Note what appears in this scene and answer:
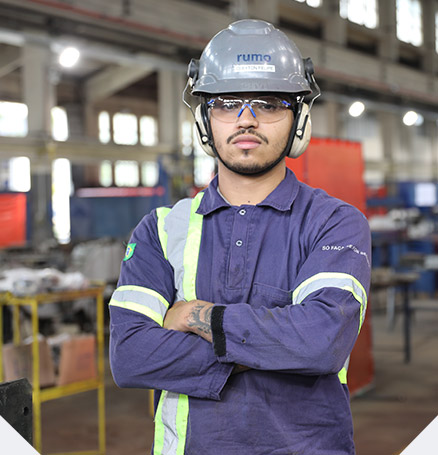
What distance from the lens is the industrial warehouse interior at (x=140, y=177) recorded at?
423 centimetres

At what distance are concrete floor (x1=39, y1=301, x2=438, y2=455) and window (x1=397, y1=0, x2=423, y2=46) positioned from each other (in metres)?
12.7

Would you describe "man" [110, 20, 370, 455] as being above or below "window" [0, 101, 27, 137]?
below

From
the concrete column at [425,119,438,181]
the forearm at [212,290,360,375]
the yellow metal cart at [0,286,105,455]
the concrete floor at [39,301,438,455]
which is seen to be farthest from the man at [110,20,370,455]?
the concrete column at [425,119,438,181]

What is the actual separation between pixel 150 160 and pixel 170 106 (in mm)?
1566

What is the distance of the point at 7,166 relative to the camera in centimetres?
1625

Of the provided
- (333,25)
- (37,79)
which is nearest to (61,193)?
(37,79)

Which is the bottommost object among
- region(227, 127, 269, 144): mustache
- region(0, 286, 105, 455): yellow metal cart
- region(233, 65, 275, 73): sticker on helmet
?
region(0, 286, 105, 455): yellow metal cart

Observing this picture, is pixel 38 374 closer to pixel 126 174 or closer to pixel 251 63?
pixel 251 63

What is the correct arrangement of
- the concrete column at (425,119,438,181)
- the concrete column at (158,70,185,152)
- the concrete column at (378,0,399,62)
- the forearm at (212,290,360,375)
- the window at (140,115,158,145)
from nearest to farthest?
the forearm at (212,290,360,375) → the concrete column at (158,70,185,152) → the concrete column at (378,0,399,62) → the window at (140,115,158,145) → the concrete column at (425,119,438,181)

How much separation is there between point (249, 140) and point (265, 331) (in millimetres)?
503

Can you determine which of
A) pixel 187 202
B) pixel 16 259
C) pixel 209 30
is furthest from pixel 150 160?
pixel 187 202

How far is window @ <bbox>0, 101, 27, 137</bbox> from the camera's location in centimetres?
1653

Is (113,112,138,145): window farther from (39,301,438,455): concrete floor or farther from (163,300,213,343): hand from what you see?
(163,300,213,343): hand

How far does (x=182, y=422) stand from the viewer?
5.12 ft
